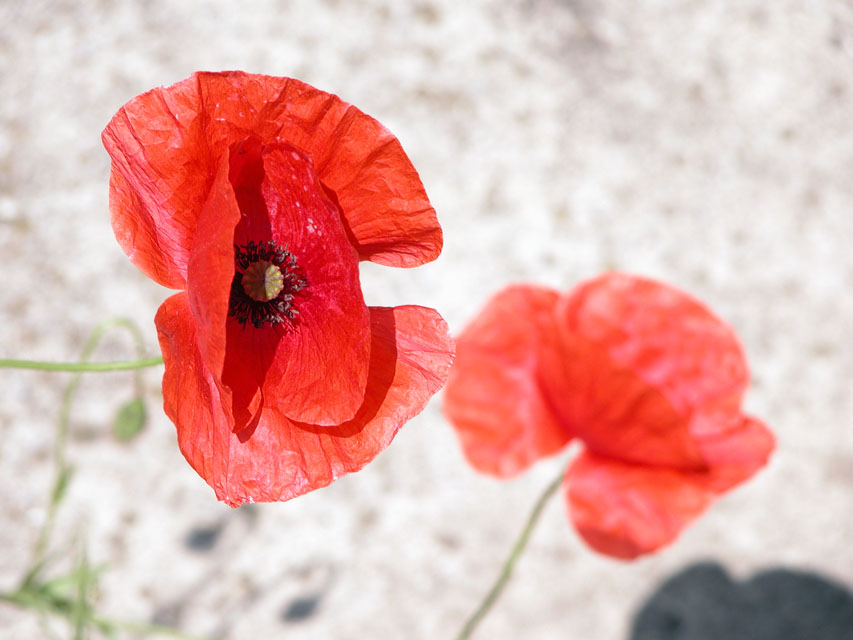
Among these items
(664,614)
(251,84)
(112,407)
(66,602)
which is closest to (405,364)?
(251,84)

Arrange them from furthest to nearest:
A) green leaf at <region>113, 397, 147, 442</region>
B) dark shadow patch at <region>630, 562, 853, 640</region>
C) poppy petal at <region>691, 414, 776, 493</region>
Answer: dark shadow patch at <region>630, 562, 853, 640</region>, green leaf at <region>113, 397, 147, 442</region>, poppy petal at <region>691, 414, 776, 493</region>

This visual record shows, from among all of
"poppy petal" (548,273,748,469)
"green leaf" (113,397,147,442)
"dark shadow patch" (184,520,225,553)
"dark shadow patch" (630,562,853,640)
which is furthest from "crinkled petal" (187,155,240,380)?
"dark shadow patch" (630,562,853,640)

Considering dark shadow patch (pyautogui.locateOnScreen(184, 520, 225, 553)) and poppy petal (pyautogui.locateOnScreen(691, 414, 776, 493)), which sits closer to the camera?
poppy petal (pyautogui.locateOnScreen(691, 414, 776, 493))

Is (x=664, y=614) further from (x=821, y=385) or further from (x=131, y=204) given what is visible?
(x=131, y=204)

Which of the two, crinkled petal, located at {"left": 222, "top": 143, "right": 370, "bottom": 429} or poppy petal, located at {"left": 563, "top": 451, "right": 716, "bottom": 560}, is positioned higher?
crinkled petal, located at {"left": 222, "top": 143, "right": 370, "bottom": 429}

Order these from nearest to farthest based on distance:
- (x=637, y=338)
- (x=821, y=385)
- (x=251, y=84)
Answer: (x=251, y=84) → (x=637, y=338) → (x=821, y=385)

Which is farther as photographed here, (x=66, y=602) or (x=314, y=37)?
(x=314, y=37)

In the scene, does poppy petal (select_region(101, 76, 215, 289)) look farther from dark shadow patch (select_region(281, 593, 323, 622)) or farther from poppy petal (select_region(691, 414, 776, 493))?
dark shadow patch (select_region(281, 593, 323, 622))

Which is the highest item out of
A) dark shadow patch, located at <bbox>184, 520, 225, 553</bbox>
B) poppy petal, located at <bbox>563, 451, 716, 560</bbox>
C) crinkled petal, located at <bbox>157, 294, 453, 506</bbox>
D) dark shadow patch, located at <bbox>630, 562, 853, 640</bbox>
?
crinkled petal, located at <bbox>157, 294, 453, 506</bbox>
